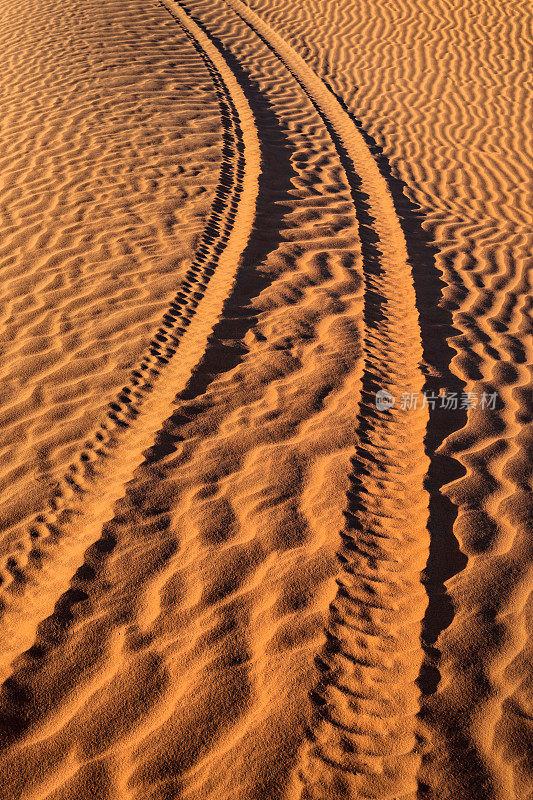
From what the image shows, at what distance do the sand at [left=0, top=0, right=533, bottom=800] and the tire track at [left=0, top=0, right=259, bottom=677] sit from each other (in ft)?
0.06

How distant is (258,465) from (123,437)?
85 centimetres

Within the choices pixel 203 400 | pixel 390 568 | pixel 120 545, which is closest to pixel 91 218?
pixel 203 400

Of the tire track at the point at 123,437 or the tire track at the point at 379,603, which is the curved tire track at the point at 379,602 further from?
the tire track at the point at 123,437

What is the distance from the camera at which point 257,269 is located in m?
5.23

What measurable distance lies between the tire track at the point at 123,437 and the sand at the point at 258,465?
0.02 meters

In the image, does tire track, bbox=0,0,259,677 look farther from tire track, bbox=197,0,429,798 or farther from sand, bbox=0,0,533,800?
tire track, bbox=197,0,429,798

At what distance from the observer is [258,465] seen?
133 inches

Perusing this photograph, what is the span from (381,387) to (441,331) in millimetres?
1009

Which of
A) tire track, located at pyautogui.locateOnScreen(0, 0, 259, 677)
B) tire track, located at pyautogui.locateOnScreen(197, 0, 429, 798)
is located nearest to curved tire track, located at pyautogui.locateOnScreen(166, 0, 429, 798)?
tire track, located at pyautogui.locateOnScreen(197, 0, 429, 798)

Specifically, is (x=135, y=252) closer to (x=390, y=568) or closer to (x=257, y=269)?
(x=257, y=269)

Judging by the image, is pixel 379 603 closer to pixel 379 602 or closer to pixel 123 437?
pixel 379 602

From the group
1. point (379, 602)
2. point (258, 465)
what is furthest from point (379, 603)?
point (258, 465)

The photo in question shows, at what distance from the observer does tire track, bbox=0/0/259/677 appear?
2.71 metres

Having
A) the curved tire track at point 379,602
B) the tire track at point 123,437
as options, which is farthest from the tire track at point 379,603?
the tire track at point 123,437
